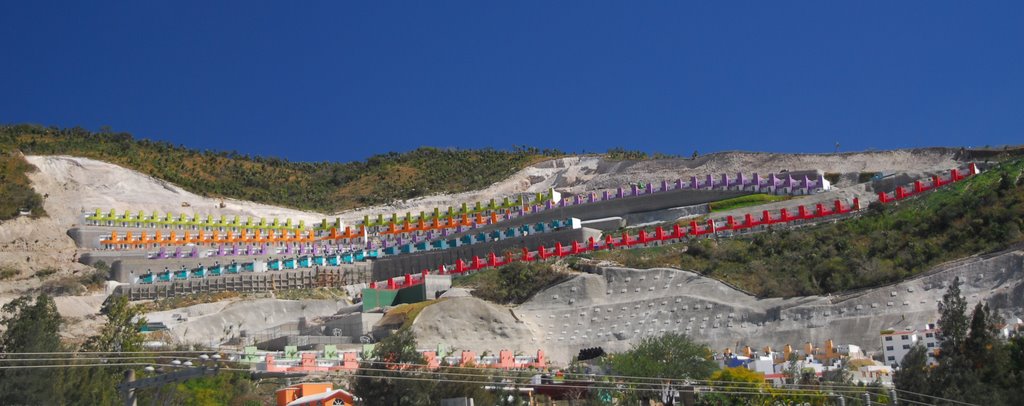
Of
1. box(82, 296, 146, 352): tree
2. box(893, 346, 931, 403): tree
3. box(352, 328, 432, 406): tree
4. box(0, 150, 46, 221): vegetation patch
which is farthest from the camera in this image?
box(0, 150, 46, 221): vegetation patch

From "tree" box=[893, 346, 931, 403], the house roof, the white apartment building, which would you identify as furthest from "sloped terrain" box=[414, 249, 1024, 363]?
the house roof

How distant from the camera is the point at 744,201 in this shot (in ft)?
264

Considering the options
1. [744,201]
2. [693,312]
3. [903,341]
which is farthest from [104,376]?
[744,201]

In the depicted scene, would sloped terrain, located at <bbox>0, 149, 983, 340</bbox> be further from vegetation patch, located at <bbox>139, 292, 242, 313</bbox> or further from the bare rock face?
the bare rock face

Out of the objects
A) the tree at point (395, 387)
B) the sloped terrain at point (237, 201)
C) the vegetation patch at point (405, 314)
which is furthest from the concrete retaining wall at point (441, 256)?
the tree at point (395, 387)

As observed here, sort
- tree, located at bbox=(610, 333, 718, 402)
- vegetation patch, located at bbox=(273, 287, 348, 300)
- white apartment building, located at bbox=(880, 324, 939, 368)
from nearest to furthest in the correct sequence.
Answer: tree, located at bbox=(610, 333, 718, 402) → white apartment building, located at bbox=(880, 324, 939, 368) → vegetation patch, located at bbox=(273, 287, 348, 300)

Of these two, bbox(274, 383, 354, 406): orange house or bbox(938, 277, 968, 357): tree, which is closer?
bbox(274, 383, 354, 406): orange house

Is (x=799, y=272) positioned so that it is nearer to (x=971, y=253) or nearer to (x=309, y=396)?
(x=971, y=253)

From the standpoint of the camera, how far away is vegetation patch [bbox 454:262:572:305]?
65438 mm

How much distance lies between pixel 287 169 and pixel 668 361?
8796 cm

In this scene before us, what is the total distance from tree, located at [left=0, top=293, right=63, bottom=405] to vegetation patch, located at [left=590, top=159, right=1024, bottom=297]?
32961mm

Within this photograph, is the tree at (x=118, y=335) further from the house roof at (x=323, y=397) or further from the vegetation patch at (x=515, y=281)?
the vegetation patch at (x=515, y=281)

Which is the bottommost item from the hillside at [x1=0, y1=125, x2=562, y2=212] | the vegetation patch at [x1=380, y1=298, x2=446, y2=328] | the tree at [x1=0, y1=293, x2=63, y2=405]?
the tree at [x1=0, y1=293, x2=63, y2=405]

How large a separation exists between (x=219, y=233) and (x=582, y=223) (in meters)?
27.9
